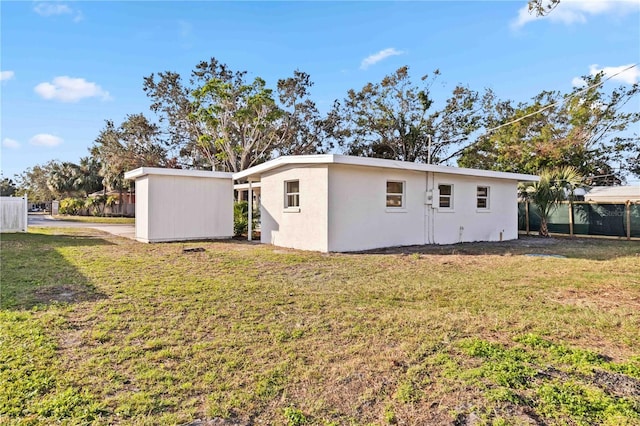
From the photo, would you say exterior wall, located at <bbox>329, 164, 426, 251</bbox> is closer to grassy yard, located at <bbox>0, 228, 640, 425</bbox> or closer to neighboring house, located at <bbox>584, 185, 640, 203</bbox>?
grassy yard, located at <bbox>0, 228, 640, 425</bbox>

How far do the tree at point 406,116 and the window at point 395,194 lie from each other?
16073 mm

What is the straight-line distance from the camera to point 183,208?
45.0 ft

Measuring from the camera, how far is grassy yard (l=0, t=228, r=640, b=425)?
254 cm

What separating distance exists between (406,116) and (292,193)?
18.1 meters

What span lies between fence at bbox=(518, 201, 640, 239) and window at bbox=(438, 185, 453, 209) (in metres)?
5.92

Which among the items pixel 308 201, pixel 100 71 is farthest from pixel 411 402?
pixel 100 71

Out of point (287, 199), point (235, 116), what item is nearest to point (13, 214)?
point (235, 116)

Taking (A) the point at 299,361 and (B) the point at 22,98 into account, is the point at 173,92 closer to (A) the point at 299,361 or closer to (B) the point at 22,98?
(B) the point at 22,98

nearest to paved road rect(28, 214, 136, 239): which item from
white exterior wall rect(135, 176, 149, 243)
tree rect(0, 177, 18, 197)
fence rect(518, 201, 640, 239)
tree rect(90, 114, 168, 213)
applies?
white exterior wall rect(135, 176, 149, 243)

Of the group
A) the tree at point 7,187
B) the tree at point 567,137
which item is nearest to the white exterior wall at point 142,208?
the tree at point 567,137

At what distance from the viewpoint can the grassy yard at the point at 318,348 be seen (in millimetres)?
2537

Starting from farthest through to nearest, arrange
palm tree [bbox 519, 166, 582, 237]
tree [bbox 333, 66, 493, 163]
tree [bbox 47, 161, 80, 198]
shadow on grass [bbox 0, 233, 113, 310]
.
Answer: tree [bbox 47, 161, 80, 198], tree [bbox 333, 66, 493, 163], palm tree [bbox 519, 166, 582, 237], shadow on grass [bbox 0, 233, 113, 310]

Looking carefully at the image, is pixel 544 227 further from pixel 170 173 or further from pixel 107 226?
pixel 107 226

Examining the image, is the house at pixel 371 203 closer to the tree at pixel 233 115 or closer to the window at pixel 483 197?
the window at pixel 483 197
